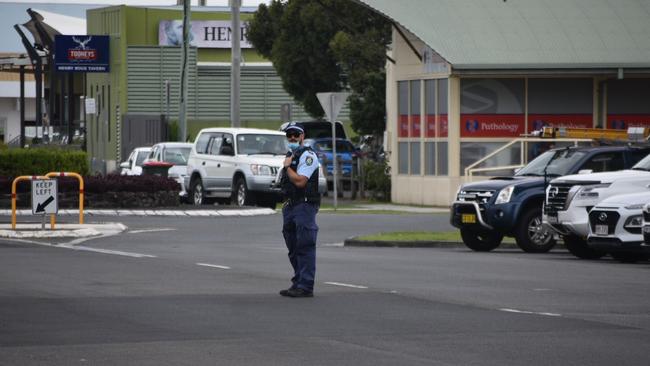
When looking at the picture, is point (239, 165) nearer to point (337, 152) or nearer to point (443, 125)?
point (443, 125)

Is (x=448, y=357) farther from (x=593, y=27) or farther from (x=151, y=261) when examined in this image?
(x=593, y=27)

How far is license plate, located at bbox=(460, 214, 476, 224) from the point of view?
24641 millimetres

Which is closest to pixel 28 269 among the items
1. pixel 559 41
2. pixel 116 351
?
pixel 116 351

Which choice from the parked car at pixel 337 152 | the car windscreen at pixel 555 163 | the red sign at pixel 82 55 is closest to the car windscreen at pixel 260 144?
the parked car at pixel 337 152

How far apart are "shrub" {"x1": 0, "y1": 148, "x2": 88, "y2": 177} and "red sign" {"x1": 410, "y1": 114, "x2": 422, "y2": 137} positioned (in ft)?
32.0

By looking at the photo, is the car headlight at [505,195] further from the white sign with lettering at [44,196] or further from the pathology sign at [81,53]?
A: the pathology sign at [81,53]

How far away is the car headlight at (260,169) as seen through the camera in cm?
3734

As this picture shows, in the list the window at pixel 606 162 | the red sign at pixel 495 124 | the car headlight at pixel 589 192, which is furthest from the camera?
the red sign at pixel 495 124

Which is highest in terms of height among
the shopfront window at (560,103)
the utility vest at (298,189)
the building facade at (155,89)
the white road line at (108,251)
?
the building facade at (155,89)

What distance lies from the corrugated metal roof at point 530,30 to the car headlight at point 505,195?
14.5 meters

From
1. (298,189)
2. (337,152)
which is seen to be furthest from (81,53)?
(298,189)

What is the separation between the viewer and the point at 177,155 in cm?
4431

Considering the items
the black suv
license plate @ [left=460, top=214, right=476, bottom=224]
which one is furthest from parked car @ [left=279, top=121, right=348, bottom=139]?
license plate @ [left=460, top=214, right=476, bottom=224]

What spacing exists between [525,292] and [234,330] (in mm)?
4794
